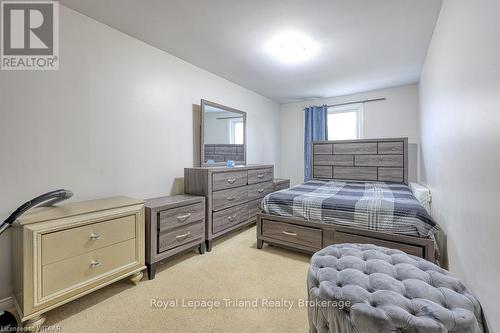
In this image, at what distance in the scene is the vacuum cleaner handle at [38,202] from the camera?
1417 mm

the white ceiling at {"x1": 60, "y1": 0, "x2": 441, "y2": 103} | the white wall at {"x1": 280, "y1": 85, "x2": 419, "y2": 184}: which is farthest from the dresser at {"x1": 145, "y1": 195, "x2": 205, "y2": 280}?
the white wall at {"x1": 280, "y1": 85, "x2": 419, "y2": 184}

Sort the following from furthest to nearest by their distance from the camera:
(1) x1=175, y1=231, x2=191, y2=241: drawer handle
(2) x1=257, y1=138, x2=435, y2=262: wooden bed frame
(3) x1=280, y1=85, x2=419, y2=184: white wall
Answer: (3) x1=280, y1=85, x2=419, y2=184: white wall, (1) x1=175, y1=231, x2=191, y2=241: drawer handle, (2) x1=257, y1=138, x2=435, y2=262: wooden bed frame

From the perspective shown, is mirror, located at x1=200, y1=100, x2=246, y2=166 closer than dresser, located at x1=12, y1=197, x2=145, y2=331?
No

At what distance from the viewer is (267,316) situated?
62.1 inches

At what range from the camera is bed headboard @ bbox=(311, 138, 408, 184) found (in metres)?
3.82

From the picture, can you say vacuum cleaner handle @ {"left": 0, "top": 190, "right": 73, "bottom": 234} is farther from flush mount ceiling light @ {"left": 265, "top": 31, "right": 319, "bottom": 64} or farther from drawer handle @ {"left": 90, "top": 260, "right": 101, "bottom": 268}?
flush mount ceiling light @ {"left": 265, "top": 31, "right": 319, "bottom": 64}

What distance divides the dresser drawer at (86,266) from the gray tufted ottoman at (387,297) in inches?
60.7

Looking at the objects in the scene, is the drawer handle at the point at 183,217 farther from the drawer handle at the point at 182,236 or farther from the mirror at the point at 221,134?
the mirror at the point at 221,134

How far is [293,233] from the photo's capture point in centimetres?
252

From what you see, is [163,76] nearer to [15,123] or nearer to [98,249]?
[15,123]

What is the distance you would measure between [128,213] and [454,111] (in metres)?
2.60

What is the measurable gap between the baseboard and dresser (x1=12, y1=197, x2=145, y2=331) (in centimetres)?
7

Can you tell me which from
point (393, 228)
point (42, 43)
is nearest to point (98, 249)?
point (42, 43)

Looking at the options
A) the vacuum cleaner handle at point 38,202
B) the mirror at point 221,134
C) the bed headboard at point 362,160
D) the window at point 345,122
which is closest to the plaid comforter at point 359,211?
the mirror at point 221,134
